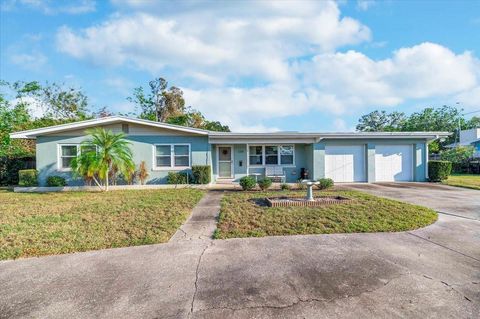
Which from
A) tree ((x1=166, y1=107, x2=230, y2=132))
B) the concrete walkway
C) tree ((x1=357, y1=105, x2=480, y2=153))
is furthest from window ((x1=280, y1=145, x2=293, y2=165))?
tree ((x1=357, y1=105, x2=480, y2=153))

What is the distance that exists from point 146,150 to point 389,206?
1081cm

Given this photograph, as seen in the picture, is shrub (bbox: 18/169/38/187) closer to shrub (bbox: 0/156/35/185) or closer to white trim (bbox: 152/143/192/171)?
shrub (bbox: 0/156/35/185)

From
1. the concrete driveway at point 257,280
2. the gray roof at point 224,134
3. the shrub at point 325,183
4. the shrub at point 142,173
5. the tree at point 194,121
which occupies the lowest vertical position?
the concrete driveway at point 257,280

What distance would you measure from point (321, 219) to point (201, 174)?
24.6 ft

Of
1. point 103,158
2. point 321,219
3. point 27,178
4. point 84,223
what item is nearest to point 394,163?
point 321,219

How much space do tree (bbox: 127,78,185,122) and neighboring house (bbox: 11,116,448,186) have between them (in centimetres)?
1880

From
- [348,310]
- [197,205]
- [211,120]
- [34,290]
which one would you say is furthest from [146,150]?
[211,120]

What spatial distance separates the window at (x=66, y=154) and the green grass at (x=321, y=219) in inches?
379

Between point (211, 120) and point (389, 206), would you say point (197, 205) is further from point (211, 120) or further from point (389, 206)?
point (211, 120)

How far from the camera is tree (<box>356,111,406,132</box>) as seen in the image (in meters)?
49.5

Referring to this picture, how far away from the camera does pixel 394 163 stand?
14.0 m

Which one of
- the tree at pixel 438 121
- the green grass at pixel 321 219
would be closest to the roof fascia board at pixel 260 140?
the green grass at pixel 321 219

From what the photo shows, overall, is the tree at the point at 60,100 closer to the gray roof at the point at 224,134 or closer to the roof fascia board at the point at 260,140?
the gray roof at the point at 224,134

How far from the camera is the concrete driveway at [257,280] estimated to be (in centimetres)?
262
